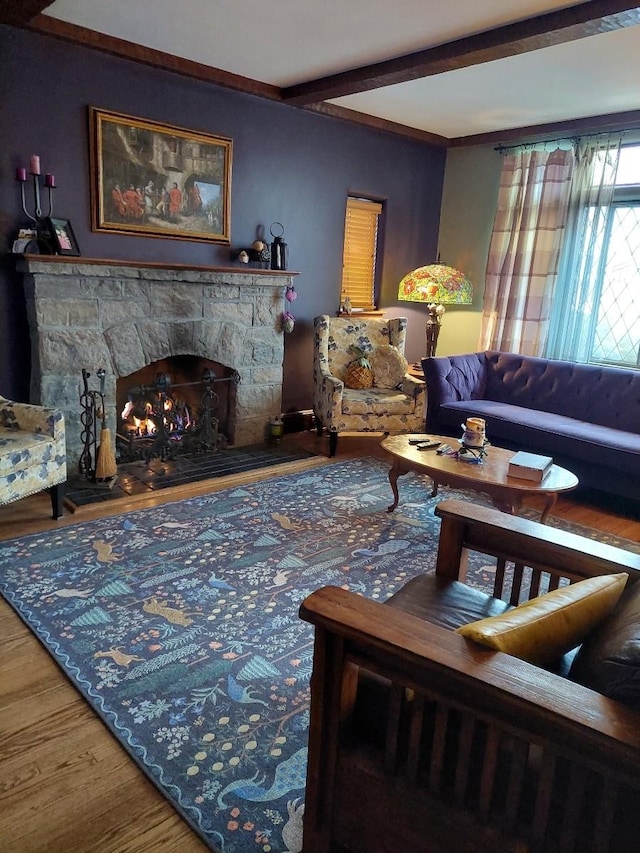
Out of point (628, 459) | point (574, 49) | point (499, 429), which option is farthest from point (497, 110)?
point (628, 459)

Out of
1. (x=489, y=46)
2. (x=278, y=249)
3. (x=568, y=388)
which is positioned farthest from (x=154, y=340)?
(x=568, y=388)

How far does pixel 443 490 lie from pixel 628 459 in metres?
1.11

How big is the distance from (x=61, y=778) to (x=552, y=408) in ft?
12.7

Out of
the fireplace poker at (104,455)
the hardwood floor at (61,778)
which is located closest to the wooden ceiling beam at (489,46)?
the fireplace poker at (104,455)

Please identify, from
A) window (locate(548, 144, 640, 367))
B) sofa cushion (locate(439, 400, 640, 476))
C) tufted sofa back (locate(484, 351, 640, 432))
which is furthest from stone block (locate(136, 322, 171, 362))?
window (locate(548, 144, 640, 367))

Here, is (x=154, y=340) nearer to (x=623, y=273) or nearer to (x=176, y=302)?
(x=176, y=302)

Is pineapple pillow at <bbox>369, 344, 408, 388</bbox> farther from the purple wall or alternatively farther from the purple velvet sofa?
the purple wall

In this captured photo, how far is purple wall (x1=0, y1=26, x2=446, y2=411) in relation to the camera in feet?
11.1

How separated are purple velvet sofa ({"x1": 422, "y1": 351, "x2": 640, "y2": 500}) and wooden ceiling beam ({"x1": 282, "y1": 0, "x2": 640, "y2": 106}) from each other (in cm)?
188

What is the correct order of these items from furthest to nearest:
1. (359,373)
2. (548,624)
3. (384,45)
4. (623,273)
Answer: (359,373), (623,273), (384,45), (548,624)

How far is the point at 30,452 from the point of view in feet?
9.63

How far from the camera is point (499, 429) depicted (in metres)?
4.20

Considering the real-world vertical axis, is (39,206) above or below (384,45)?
below

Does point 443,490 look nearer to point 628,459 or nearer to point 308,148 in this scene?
point 628,459
